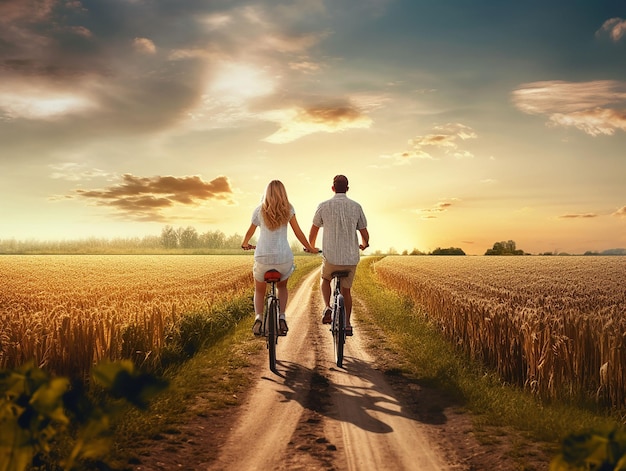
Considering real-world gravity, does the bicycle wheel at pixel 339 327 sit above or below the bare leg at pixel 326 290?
below

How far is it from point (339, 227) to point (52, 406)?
8748 millimetres

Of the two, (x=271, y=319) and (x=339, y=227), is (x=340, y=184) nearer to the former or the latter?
(x=339, y=227)

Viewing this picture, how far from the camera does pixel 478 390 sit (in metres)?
8.50

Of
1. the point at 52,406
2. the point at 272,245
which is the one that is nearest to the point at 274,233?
the point at 272,245

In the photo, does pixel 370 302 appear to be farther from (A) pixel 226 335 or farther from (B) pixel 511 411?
(B) pixel 511 411

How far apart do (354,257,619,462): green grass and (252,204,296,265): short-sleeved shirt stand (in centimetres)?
309

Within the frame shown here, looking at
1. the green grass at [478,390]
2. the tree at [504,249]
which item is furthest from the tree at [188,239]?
the green grass at [478,390]

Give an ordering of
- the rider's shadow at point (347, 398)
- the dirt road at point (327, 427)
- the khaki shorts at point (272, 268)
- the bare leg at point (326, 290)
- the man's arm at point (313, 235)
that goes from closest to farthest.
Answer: the dirt road at point (327, 427), the rider's shadow at point (347, 398), the khaki shorts at point (272, 268), the man's arm at point (313, 235), the bare leg at point (326, 290)

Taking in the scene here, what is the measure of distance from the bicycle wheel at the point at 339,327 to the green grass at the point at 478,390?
117 cm

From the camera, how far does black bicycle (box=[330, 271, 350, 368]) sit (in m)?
10.2

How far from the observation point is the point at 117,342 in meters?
9.27

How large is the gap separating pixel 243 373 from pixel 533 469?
5.35 m

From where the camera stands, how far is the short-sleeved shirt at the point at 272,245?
970cm

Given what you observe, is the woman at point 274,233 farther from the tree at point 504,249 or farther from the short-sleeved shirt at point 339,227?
the tree at point 504,249
